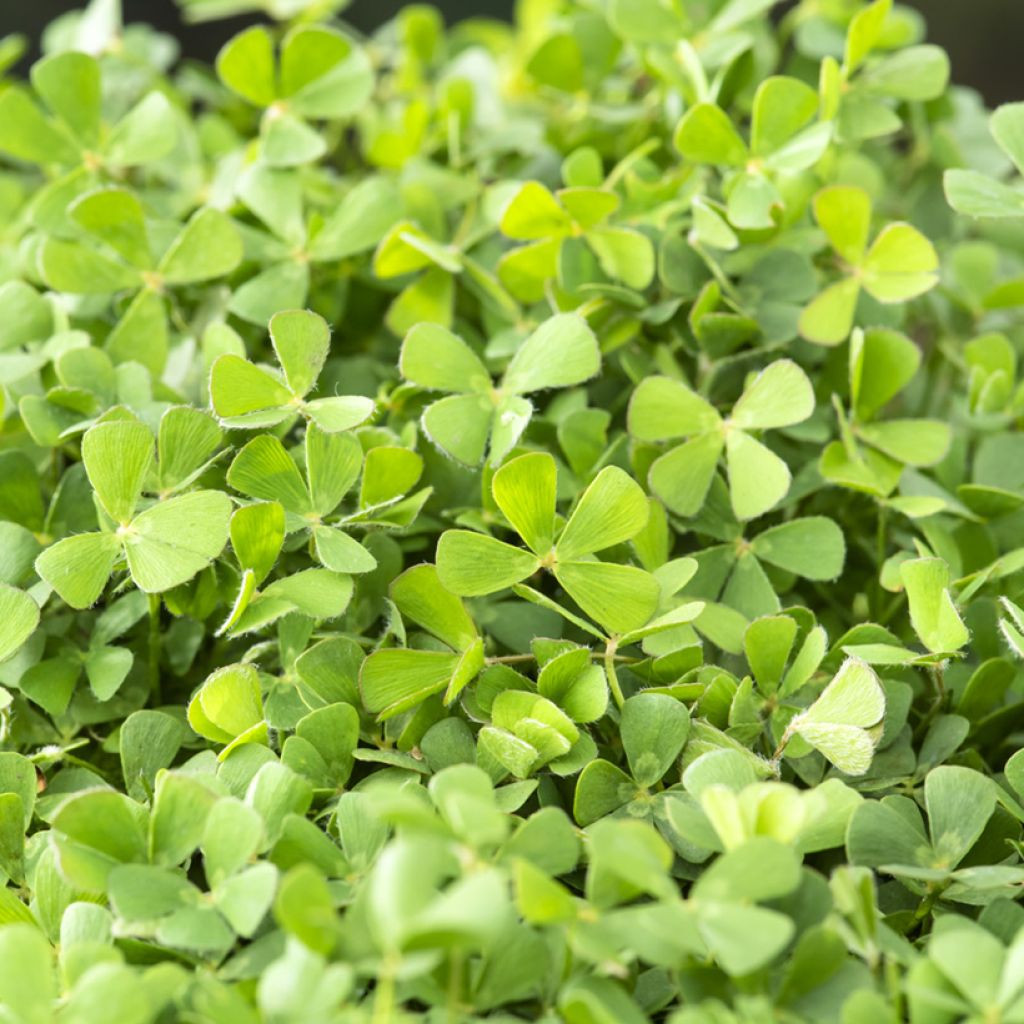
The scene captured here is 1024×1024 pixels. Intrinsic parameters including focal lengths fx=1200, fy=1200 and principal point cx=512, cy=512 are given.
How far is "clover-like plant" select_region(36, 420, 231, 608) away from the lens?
49cm

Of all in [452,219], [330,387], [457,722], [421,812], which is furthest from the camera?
[452,219]

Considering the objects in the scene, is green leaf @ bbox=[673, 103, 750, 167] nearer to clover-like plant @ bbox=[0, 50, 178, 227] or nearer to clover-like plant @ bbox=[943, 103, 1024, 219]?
clover-like plant @ bbox=[943, 103, 1024, 219]

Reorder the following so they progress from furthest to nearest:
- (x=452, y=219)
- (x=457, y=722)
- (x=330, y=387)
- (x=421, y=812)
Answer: (x=452, y=219) < (x=330, y=387) < (x=457, y=722) < (x=421, y=812)

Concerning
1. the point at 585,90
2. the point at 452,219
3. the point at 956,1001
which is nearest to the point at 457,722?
the point at 956,1001

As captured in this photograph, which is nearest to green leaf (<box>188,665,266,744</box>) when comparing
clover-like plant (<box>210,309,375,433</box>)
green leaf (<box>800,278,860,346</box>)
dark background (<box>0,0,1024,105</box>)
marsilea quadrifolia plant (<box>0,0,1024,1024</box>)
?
marsilea quadrifolia plant (<box>0,0,1024,1024</box>)

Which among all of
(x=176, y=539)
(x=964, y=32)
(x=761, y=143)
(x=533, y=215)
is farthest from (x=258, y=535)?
(x=964, y=32)

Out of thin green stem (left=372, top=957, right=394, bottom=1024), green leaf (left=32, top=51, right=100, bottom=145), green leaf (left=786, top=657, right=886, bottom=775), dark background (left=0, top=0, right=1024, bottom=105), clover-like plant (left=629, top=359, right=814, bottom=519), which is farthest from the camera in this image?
dark background (left=0, top=0, right=1024, bottom=105)

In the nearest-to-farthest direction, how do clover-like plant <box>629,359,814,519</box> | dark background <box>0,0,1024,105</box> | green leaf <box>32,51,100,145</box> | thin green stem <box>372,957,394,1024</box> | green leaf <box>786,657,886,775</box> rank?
thin green stem <box>372,957,394,1024</box>
green leaf <box>786,657,886,775</box>
clover-like plant <box>629,359,814,519</box>
green leaf <box>32,51,100,145</box>
dark background <box>0,0,1024,105</box>

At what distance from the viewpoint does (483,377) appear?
1.91 ft

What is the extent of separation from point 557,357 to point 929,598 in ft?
0.65

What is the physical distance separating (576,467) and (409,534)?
0.09 meters

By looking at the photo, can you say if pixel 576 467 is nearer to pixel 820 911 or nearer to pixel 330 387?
pixel 330 387

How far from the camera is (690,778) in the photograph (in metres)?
0.43

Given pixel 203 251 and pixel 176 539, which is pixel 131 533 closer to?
pixel 176 539
